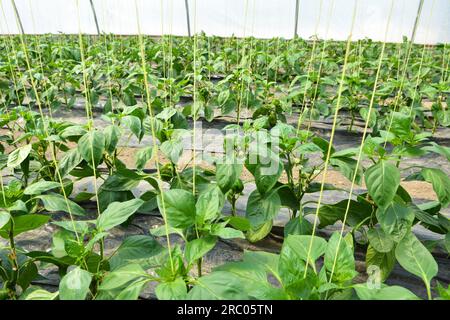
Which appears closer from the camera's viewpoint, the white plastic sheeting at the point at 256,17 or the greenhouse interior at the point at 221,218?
the greenhouse interior at the point at 221,218

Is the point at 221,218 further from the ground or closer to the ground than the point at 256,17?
closer to the ground

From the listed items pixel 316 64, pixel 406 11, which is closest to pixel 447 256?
pixel 316 64

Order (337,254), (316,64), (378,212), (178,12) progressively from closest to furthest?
(337,254) < (378,212) < (316,64) < (178,12)

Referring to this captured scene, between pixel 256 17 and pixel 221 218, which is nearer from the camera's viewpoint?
pixel 221 218

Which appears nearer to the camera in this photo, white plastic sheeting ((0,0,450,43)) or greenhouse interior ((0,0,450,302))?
greenhouse interior ((0,0,450,302))

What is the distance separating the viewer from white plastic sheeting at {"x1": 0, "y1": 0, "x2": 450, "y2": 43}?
548cm

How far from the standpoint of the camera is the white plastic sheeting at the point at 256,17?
548cm

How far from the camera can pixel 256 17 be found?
700cm

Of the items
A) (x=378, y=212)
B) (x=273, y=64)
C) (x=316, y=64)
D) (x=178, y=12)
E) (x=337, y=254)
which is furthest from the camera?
(x=178, y=12)

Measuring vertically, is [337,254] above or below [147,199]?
above

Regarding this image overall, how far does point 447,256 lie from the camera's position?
159 cm
